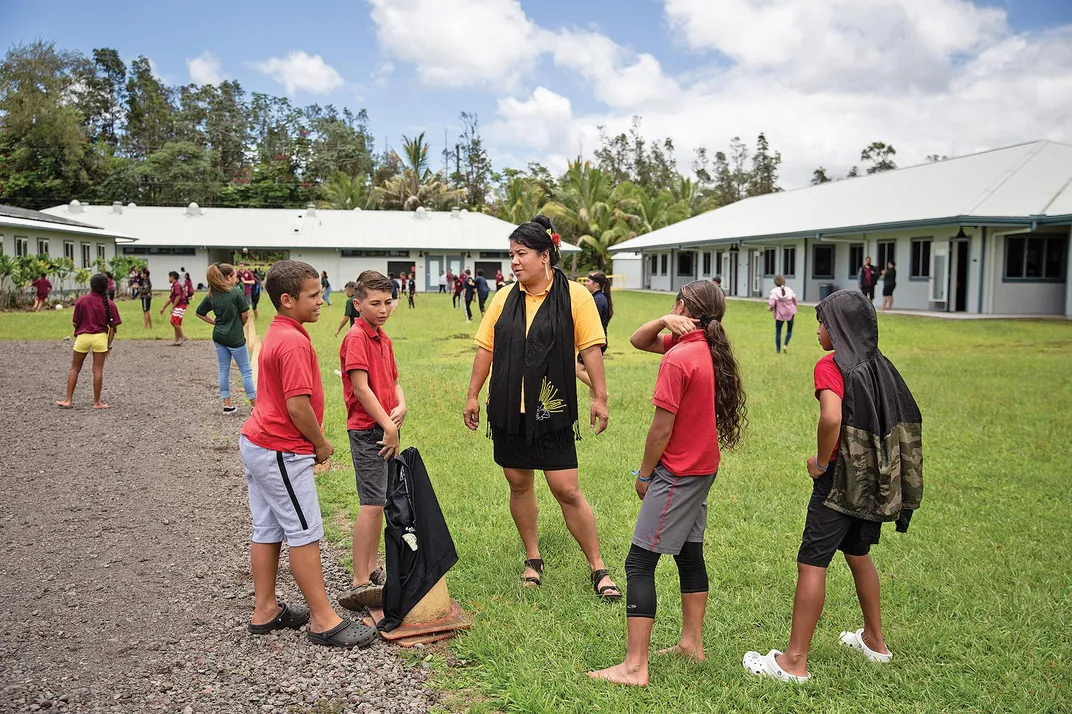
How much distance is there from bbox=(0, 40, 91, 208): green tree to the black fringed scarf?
200 ft

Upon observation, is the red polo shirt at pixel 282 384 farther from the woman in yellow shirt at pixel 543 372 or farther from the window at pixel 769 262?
the window at pixel 769 262

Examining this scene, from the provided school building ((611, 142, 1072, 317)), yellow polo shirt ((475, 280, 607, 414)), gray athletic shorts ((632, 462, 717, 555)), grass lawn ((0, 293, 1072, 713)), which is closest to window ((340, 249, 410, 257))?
school building ((611, 142, 1072, 317))

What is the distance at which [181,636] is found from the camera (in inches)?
153

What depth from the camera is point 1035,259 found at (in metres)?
24.9

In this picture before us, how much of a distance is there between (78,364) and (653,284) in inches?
1622

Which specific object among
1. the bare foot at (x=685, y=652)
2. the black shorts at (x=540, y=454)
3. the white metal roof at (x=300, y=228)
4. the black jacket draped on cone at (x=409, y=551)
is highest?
the white metal roof at (x=300, y=228)

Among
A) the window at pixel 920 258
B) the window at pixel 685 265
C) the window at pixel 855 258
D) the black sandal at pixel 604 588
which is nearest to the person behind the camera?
the black sandal at pixel 604 588

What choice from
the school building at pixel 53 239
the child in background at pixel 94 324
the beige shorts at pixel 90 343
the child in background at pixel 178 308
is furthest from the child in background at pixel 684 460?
the school building at pixel 53 239

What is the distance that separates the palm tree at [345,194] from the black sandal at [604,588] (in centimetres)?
5527

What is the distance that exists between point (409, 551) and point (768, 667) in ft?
5.56

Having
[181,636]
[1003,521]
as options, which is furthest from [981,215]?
[181,636]

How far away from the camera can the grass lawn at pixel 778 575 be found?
3338 mm

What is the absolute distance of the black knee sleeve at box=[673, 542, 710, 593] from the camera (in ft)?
11.6

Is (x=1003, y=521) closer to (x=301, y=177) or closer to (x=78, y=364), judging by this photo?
(x=78, y=364)
